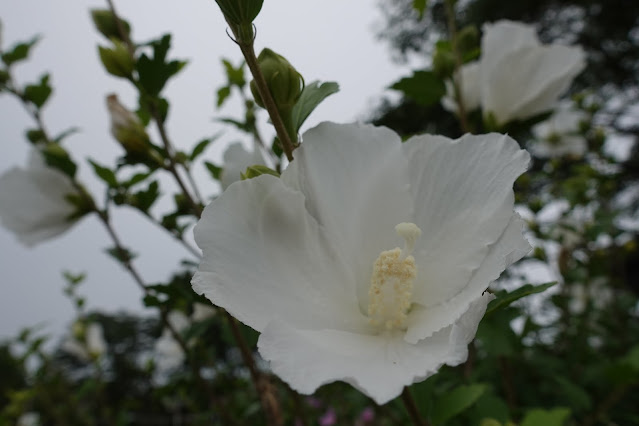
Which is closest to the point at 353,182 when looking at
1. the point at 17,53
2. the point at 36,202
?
the point at 36,202

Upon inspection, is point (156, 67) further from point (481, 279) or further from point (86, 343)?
point (86, 343)

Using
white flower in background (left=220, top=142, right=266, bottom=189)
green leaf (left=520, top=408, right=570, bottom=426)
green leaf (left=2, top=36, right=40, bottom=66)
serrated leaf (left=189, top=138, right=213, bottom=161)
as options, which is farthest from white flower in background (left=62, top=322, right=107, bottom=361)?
green leaf (left=520, top=408, right=570, bottom=426)

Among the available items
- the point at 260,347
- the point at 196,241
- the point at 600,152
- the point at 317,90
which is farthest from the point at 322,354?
the point at 600,152

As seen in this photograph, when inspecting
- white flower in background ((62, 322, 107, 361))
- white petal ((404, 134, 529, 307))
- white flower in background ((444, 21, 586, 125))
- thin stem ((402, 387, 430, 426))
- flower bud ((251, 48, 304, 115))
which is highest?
flower bud ((251, 48, 304, 115))

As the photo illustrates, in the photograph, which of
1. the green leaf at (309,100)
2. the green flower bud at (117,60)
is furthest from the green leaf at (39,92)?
the green leaf at (309,100)

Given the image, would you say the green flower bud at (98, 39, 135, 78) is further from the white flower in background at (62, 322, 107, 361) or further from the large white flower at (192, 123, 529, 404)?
the white flower in background at (62, 322, 107, 361)
